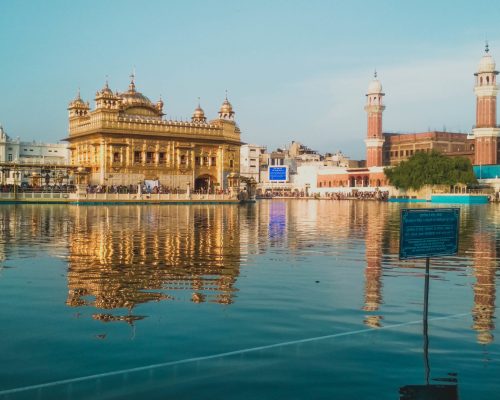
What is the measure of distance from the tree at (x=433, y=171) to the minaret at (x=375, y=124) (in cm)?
2328

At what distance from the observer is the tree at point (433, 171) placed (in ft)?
259

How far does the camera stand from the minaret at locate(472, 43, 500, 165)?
299ft

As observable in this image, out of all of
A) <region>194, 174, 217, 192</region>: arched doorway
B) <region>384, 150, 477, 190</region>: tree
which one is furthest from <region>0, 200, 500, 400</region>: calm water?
<region>384, 150, 477, 190</region>: tree

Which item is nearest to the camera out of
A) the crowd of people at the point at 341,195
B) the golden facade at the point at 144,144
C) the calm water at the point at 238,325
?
the calm water at the point at 238,325

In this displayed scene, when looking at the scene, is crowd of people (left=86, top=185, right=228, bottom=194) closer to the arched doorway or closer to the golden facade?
the golden facade

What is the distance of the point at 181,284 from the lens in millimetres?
10789

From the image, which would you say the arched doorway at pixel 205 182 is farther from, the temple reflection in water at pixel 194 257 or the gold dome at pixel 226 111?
the temple reflection in water at pixel 194 257

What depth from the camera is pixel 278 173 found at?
362ft

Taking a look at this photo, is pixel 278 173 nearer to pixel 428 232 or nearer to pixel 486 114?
pixel 486 114

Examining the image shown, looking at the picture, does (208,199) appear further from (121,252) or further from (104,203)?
(121,252)

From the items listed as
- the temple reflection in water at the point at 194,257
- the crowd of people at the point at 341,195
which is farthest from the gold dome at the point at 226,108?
the temple reflection in water at the point at 194,257

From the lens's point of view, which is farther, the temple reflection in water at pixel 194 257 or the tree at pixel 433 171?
the tree at pixel 433 171

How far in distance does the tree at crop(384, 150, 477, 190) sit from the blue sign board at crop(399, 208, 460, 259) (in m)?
74.2

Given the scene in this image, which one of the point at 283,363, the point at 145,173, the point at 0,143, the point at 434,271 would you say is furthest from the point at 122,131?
the point at 283,363
